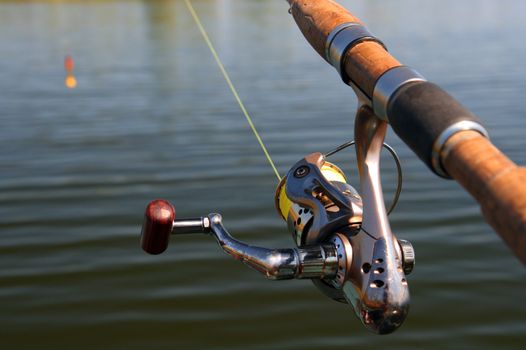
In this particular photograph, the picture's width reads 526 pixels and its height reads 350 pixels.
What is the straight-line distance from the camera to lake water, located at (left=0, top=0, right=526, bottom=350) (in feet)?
11.9

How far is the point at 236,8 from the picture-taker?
2734 centimetres

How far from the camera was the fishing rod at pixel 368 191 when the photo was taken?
4.16 feet

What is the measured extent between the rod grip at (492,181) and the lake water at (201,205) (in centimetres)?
224

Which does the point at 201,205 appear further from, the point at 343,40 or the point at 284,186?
the point at 343,40

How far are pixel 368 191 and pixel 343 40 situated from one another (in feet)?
1.09

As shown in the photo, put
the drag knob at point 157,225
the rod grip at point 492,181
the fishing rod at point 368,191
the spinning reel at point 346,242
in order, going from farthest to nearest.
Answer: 1. the drag knob at point 157,225
2. the spinning reel at point 346,242
3. the fishing rod at point 368,191
4. the rod grip at point 492,181

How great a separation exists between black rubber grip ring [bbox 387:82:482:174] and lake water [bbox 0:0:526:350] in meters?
2.09

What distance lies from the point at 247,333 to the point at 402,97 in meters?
2.24

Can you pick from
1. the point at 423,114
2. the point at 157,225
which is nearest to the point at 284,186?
the point at 157,225

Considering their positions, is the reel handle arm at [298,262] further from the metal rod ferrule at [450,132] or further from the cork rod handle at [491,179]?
the metal rod ferrule at [450,132]

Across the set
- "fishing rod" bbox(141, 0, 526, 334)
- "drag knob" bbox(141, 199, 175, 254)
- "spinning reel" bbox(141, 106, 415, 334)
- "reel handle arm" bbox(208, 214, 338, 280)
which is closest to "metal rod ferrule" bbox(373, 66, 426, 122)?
"fishing rod" bbox(141, 0, 526, 334)

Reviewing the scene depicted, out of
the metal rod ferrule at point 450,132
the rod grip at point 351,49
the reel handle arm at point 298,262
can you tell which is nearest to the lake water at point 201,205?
the reel handle arm at point 298,262

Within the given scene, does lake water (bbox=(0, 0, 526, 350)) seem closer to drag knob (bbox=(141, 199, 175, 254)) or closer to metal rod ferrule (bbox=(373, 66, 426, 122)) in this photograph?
drag knob (bbox=(141, 199, 175, 254))

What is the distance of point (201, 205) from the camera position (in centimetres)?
534
